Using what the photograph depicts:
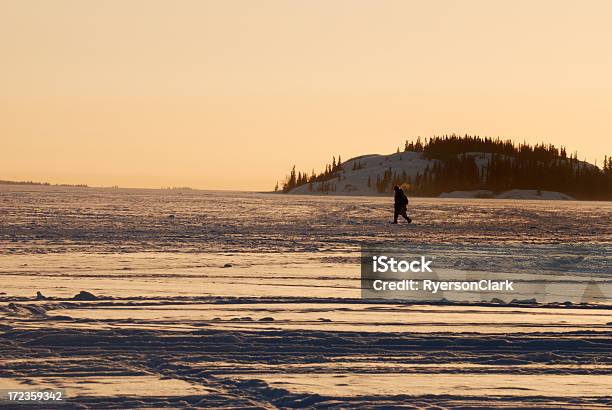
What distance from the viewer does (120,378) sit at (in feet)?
27.6

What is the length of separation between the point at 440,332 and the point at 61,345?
4.26 meters

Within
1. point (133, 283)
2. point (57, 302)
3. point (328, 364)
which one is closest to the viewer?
point (328, 364)

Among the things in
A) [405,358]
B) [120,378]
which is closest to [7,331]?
[120,378]

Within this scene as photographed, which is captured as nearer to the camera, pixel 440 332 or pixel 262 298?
pixel 440 332

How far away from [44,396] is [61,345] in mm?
2201

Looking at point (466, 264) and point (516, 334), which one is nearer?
point (516, 334)

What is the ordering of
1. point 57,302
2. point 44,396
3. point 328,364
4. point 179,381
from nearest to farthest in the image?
point 44,396 < point 179,381 < point 328,364 < point 57,302

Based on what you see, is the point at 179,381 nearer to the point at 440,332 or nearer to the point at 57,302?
the point at 440,332

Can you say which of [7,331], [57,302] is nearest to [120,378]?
[7,331]

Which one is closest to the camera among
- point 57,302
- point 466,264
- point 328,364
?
point 328,364

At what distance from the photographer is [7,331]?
34.4ft

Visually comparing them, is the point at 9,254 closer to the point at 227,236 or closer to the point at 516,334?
the point at 227,236

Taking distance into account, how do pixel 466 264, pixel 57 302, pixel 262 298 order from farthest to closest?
pixel 466 264, pixel 262 298, pixel 57 302

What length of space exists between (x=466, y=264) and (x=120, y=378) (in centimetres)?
1393
